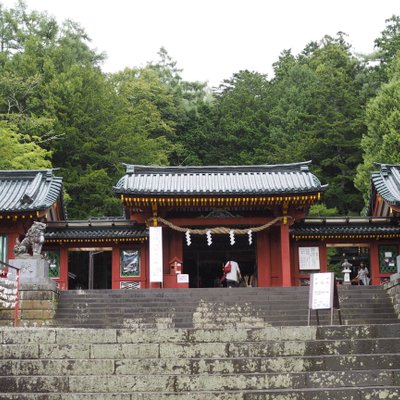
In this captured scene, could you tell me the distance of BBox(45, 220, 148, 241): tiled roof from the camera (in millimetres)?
23264

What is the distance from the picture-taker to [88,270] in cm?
3072

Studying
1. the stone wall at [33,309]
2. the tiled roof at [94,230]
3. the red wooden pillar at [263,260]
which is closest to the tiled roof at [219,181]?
the tiled roof at [94,230]

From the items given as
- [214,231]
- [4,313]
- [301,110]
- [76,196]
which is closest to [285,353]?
[4,313]

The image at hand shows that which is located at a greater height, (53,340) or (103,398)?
(53,340)

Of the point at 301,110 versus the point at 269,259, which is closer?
the point at 269,259

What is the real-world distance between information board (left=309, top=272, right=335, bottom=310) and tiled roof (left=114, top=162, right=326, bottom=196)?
9.63 m

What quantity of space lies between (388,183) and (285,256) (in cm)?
500

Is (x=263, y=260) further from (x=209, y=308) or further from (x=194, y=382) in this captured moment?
(x=194, y=382)

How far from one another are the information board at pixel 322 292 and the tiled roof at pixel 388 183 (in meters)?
9.40

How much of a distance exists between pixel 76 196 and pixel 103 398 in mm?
28597

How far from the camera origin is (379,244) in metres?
24.1

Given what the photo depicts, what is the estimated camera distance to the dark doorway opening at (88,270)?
99.5 ft

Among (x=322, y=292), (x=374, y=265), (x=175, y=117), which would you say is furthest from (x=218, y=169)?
(x=175, y=117)

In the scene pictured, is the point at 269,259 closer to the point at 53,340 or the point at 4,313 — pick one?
the point at 4,313
